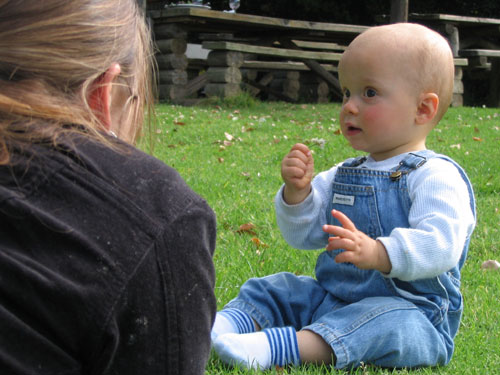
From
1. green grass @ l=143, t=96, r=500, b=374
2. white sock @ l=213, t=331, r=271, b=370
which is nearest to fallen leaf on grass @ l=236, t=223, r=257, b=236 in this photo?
green grass @ l=143, t=96, r=500, b=374

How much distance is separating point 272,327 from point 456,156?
4517mm

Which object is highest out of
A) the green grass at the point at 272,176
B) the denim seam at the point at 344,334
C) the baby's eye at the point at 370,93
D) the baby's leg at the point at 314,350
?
the baby's eye at the point at 370,93

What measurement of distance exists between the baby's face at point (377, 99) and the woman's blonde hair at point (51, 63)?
117 cm

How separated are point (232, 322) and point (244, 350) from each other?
0.22m

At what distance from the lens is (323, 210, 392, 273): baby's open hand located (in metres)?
1.95

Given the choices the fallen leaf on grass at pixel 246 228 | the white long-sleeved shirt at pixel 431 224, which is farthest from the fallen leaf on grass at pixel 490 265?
the fallen leaf on grass at pixel 246 228

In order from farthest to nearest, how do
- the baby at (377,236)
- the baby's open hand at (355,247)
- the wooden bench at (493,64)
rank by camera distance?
the wooden bench at (493,64) < the baby at (377,236) < the baby's open hand at (355,247)

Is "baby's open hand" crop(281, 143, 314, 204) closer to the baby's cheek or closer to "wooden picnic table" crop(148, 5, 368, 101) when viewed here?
the baby's cheek

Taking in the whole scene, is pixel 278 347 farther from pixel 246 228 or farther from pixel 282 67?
pixel 282 67

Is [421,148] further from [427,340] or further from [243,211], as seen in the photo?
[243,211]

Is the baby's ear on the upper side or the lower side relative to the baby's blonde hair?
lower

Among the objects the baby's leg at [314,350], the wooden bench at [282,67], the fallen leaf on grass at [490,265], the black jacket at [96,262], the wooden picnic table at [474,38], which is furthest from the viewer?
the wooden picnic table at [474,38]

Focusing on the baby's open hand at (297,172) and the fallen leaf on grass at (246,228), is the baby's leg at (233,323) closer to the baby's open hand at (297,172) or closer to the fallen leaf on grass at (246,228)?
the baby's open hand at (297,172)

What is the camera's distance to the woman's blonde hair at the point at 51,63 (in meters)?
1.19
